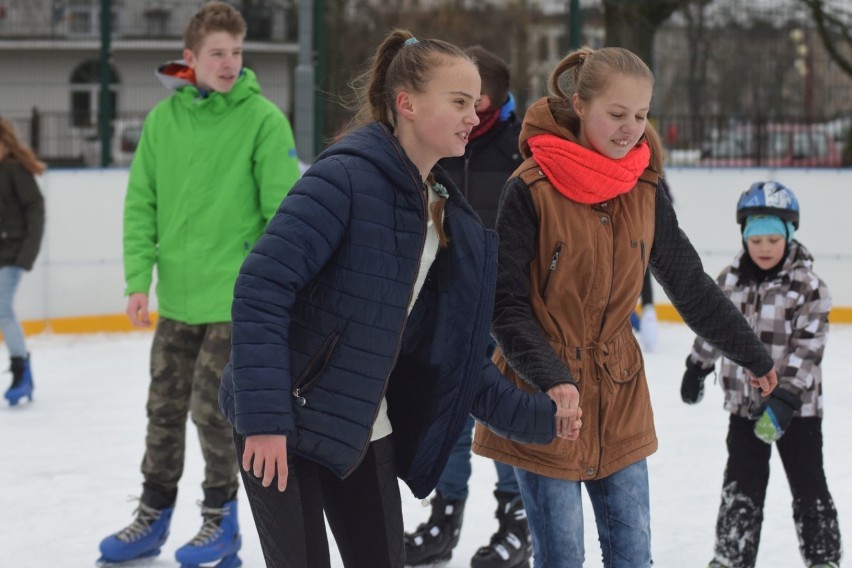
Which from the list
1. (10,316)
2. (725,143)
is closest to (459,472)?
(10,316)

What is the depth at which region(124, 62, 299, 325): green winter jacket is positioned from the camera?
3479 millimetres

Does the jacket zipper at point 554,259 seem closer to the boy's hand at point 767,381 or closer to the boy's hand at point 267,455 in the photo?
the boy's hand at point 767,381

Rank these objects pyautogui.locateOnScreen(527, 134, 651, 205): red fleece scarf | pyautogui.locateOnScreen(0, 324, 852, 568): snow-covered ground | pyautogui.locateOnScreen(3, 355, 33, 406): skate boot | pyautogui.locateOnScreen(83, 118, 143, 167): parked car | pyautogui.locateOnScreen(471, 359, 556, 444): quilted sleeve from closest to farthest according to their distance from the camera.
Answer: pyautogui.locateOnScreen(471, 359, 556, 444): quilted sleeve
pyautogui.locateOnScreen(527, 134, 651, 205): red fleece scarf
pyautogui.locateOnScreen(0, 324, 852, 568): snow-covered ground
pyautogui.locateOnScreen(3, 355, 33, 406): skate boot
pyautogui.locateOnScreen(83, 118, 143, 167): parked car

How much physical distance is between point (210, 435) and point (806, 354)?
1567 millimetres

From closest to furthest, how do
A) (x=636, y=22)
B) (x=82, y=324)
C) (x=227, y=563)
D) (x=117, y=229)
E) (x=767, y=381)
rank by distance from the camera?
(x=767, y=381) < (x=227, y=563) < (x=82, y=324) < (x=117, y=229) < (x=636, y=22)

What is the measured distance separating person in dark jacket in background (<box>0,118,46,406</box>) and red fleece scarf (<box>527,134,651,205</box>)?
421cm

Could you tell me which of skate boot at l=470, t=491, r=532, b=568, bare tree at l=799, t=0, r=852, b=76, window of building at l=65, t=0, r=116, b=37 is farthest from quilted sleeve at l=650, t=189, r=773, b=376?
window of building at l=65, t=0, r=116, b=37

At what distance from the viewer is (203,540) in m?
3.53

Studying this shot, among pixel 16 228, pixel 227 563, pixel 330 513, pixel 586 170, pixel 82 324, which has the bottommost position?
pixel 82 324

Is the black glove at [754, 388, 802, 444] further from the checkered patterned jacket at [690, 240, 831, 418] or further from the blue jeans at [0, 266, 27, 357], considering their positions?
→ the blue jeans at [0, 266, 27, 357]

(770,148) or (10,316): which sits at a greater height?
(770,148)

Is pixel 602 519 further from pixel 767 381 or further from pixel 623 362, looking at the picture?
pixel 767 381

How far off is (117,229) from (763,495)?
19.1ft

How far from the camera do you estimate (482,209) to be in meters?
3.72
